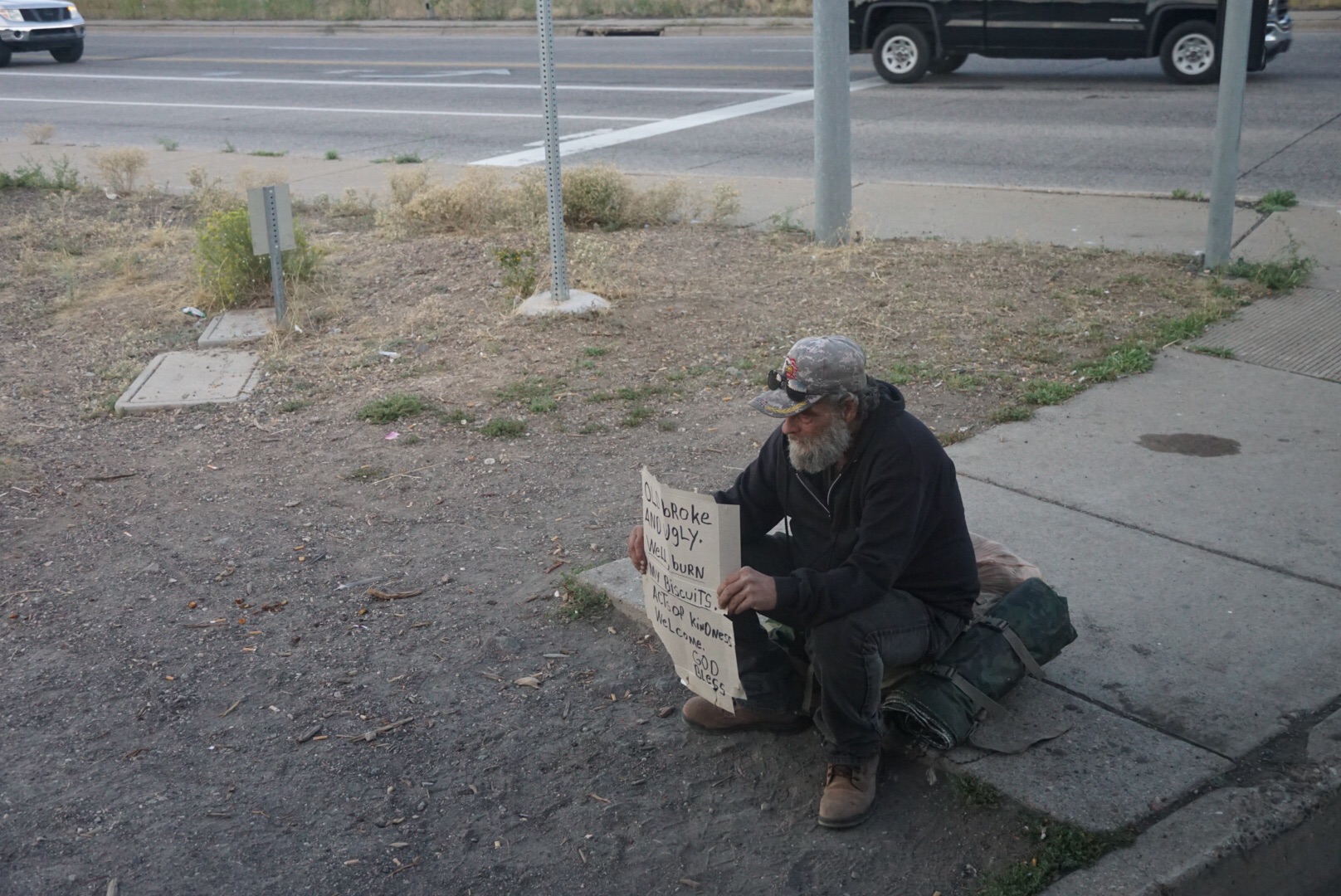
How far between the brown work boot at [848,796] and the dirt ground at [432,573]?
5cm

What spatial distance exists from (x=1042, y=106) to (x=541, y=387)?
1017cm

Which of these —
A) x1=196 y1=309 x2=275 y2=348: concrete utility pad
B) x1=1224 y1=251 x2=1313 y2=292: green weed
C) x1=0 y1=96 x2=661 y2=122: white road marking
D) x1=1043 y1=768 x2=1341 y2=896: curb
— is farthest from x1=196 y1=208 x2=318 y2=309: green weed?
x1=0 y1=96 x2=661 y2=122: white road marking

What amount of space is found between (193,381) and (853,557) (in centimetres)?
480

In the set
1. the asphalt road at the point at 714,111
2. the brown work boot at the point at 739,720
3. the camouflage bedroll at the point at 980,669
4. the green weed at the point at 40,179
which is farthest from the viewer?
the green weed at the point at 40,179

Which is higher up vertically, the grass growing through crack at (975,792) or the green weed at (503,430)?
the green weed at (503,430)

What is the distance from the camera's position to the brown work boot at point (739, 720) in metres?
3.74

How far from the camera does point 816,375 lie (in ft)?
10.9

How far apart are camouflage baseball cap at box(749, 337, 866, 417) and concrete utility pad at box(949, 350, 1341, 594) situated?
1569mm

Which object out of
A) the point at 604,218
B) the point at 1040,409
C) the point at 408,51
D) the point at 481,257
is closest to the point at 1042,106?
the point at 604,218

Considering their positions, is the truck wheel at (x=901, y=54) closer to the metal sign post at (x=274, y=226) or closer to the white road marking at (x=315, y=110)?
the white road marking at (x=315, y=110)

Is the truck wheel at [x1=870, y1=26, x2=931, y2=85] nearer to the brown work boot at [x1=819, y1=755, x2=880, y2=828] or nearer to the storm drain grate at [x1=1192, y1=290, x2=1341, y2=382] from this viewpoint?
the storm drain grate at [x1=1192, y1=290, x2=1341, y2=382]

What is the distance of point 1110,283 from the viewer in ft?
25.9

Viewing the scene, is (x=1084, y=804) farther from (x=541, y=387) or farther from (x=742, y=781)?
(x=541, y=387)

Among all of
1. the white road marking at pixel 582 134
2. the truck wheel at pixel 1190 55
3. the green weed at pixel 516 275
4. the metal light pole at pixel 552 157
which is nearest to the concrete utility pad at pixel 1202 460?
the metal light pole at pixel 552 157
